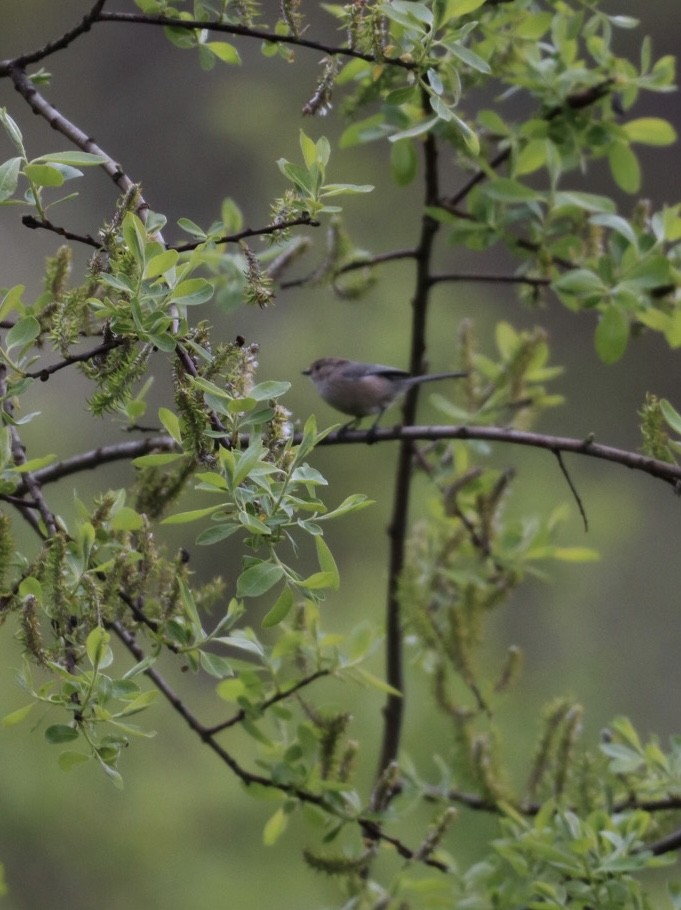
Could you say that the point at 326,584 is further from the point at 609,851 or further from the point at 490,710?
the point at 490,710

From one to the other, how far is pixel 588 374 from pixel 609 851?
7116mm

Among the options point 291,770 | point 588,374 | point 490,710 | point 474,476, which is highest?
point 474,476

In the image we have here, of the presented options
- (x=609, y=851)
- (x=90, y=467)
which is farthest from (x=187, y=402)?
(x=609, y=851)

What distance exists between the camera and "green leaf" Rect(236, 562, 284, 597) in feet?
3.53

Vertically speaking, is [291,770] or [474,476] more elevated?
[474,476]

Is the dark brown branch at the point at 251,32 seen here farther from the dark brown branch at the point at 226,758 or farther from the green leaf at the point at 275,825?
the green leaf at the point at 275,825

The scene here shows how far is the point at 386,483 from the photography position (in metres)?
5.66

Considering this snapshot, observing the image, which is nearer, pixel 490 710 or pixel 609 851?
pixel 609 851

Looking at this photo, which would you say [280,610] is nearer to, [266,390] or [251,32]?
[266,390]

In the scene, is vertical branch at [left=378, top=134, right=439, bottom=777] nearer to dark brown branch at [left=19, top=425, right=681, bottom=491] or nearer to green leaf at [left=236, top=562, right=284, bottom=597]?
dark brown branch at [left=19, top=425, right=681, bottom=491]

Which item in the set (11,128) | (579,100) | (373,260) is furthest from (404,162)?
(11,128)

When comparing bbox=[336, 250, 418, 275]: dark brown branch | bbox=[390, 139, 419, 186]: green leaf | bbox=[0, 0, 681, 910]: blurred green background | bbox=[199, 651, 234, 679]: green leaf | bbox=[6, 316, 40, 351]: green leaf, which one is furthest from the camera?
bbox=[0, 0, 681, 910]: blurred green background

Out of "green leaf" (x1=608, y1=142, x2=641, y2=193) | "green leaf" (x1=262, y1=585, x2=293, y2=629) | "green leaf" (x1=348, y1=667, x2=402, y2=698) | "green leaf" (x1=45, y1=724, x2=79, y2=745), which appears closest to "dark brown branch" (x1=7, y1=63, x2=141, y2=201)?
"green leaf" (x1=262, y1=585, x2=293, y2=629)

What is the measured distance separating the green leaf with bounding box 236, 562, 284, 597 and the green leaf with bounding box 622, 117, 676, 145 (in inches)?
49.7
